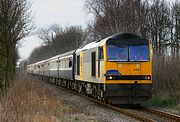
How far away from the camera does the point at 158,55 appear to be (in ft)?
80.5

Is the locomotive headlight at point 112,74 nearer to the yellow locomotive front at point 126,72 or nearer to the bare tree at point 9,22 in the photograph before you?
the yellow locomotive front at point 126,72

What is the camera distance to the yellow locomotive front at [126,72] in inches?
725

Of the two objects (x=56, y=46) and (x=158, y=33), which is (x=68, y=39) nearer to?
(x=56, y=46)

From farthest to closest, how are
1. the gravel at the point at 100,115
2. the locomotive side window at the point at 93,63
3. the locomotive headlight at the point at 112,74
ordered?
1. the locomotive side window at the point at 93,63
2. the locomotive headlight at the point at 112,74
3. the gravel at the point at 100,115

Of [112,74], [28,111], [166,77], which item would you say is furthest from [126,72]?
[28,111]

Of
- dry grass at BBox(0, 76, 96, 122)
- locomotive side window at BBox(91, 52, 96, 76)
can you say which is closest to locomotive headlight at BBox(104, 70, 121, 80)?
dry grass at BBox(0, 76, 96, 122)

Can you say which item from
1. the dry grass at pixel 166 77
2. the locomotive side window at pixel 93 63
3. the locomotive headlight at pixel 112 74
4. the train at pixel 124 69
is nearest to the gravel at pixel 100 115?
the train at pixel 124 69

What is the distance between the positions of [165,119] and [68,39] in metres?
76.1

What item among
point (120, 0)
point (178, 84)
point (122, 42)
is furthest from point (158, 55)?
point (120, 0)

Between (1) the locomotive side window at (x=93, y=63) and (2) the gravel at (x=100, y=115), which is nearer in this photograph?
(2) the gravel at (x=100, y=115)

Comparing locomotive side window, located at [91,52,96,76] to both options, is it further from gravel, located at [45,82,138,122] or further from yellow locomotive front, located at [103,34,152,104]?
yellow locomotive front, located at [103,34,152,104]

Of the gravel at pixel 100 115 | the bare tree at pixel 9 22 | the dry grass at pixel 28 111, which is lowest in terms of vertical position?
the gravel at pixel 100 115

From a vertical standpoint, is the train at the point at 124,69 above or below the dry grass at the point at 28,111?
above

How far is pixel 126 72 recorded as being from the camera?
18.5 meters
